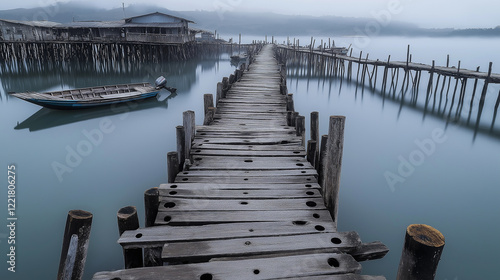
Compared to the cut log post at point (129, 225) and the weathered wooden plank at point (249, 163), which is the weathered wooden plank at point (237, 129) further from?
the cut log post at point (129, 225)

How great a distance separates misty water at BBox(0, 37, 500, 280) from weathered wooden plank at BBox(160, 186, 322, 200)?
9.48ft

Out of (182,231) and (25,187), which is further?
(25,187)

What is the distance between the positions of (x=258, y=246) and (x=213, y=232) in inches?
23.7

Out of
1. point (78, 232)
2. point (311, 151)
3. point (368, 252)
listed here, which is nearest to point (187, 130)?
point (311, 151)

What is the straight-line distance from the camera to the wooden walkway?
118 inches

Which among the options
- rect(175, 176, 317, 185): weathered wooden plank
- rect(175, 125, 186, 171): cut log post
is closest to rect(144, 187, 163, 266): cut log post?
rect(175, 176, 317, 185): weathered wooden plank

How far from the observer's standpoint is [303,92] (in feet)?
83.9

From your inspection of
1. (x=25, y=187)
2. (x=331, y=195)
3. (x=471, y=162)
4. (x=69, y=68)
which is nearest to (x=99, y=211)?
(x=25, y=187)

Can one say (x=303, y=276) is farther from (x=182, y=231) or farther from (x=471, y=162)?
(x=471, y=162)

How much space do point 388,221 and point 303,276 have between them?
6.07 meters

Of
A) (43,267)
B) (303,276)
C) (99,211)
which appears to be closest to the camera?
(303,276)

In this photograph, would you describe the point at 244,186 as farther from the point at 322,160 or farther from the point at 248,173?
the point at 322,160

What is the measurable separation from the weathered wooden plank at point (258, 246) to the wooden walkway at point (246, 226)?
0.03 feet

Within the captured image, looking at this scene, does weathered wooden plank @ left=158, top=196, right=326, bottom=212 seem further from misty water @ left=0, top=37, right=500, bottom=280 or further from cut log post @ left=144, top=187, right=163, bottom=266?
misty water @ left=0, top=37, right=500, bottom=280
